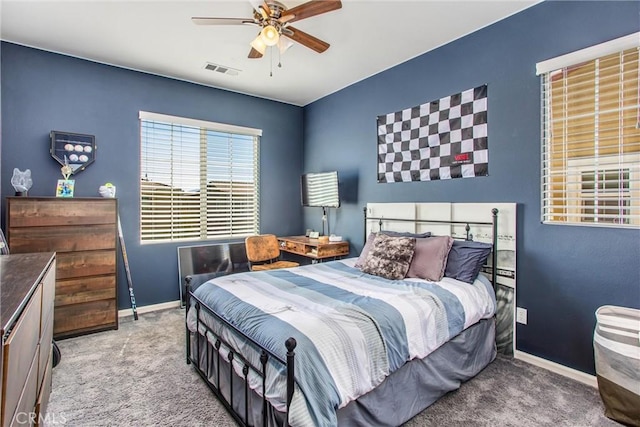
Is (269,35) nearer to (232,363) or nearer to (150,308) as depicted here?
(232,363)

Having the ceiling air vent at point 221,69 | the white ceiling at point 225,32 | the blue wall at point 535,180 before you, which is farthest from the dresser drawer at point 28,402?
the ceiling air vent at point 221,69

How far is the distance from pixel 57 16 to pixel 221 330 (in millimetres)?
2903

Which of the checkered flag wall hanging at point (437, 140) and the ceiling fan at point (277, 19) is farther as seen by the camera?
the checkered flag wall hanging at point (437, 140)

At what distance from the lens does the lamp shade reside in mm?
2197

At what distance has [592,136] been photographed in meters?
2.29

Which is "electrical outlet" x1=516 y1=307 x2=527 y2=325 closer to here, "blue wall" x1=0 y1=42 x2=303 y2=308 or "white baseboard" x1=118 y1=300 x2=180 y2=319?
"blue wall" x1=0 y1=42 x2=303 y2=308

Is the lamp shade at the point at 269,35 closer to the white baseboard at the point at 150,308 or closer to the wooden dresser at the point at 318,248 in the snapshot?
the wooden dresser at the point at 318,248

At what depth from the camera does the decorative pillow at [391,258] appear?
8.73ft

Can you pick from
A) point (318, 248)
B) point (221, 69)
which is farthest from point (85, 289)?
point (221, 69)

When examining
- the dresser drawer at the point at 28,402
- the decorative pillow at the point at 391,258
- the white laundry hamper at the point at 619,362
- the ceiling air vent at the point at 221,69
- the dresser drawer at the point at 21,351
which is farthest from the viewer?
the ceiling air vent at the point at 221,69

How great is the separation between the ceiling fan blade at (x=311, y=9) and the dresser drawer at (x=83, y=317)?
3086 millimetres

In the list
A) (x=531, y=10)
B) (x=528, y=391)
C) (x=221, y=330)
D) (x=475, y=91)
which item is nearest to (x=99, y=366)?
(x=221, y=330)

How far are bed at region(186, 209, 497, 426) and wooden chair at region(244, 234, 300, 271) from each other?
1.47 metres

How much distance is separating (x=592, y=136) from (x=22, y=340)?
3.30 meters
